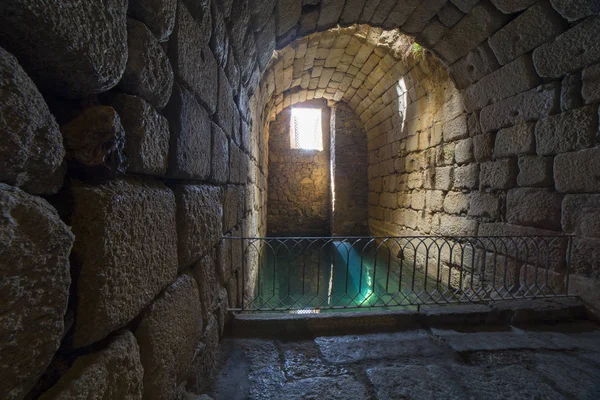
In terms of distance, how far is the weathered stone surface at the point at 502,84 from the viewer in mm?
3176

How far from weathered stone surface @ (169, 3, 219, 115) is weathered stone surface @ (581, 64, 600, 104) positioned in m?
3.16

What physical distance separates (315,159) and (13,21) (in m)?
9.64

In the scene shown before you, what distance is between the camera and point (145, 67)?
0.95 m

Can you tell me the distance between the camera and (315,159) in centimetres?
1004

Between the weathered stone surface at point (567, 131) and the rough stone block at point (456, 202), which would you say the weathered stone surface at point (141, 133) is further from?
the rough stone block at point (456, 202)

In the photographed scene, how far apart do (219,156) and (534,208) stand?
329 centimetres

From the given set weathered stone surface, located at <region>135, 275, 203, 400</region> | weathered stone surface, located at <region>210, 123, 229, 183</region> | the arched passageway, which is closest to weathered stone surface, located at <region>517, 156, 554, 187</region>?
the arched passageway

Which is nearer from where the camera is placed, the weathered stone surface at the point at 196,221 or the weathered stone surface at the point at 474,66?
the weathered stone surface at the point at 196,221

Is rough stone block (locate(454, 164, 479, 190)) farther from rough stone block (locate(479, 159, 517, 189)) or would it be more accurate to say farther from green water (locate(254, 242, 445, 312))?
green water (locate(254, 242, 445, 312))

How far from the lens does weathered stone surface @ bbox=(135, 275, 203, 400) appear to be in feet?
3.25

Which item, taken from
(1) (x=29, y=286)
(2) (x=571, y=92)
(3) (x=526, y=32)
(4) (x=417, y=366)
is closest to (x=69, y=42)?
(1) (x=29, y=286)

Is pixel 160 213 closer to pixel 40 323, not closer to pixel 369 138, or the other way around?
pixel 40 323

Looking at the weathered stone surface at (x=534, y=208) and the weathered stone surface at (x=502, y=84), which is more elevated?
the weathered stone surface at (x=502, y=84)

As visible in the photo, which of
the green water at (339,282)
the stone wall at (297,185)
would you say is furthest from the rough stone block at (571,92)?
the stone wall at (297,185)
